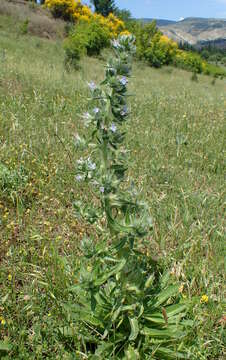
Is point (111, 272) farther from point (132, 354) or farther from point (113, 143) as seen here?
point (113, 143)

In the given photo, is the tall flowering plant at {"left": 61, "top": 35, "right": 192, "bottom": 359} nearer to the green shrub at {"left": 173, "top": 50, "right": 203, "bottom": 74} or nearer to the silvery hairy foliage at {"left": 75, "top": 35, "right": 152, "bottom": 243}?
the silvery hairy foliage at {"left": 75, "top": 35, "right": 152, "bottom": 243}

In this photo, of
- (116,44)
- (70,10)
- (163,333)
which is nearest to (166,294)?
(163,333)

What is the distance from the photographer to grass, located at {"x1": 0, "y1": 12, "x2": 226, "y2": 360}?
2156 mm

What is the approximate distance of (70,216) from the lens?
124 inches

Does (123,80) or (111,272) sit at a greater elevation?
(123,80)

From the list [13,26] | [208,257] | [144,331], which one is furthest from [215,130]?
[13,26]

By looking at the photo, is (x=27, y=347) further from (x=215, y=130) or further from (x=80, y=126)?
(x=215, y=130)

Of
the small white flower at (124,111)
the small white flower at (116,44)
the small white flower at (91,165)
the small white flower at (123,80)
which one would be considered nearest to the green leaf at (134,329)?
the small white flower at (91,165)

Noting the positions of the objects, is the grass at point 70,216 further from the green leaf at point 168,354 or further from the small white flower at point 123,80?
the small white flower at point 123,80

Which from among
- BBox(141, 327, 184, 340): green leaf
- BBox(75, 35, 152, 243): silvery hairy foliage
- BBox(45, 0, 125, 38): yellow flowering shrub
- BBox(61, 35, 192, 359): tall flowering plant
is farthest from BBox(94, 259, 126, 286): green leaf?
BBox(45, 0, 125, 38): yellow flowering shrub

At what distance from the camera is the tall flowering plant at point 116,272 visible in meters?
1.75

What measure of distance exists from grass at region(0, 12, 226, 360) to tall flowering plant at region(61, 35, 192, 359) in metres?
0.16

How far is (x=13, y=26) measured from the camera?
27.6 metres

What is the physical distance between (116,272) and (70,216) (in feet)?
4.37
